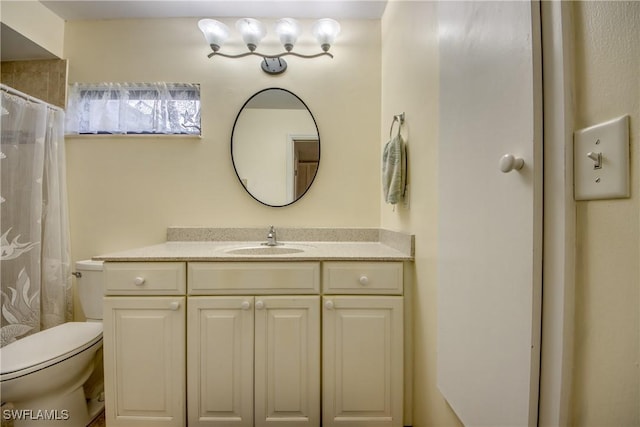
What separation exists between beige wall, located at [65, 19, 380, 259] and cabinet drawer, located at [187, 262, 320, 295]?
1.79 ft

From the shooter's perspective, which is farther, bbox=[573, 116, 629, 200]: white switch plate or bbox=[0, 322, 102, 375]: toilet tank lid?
bbox=[0, 322, 102, 375]: toilet tank lid

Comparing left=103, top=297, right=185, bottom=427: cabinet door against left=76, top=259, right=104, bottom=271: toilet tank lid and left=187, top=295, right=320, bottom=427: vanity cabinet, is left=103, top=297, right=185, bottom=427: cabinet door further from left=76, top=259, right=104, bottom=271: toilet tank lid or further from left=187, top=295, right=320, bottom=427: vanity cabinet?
left=76, top=259, right=104, bottom=271: toilet tank lid

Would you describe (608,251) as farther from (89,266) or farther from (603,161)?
(89,266)

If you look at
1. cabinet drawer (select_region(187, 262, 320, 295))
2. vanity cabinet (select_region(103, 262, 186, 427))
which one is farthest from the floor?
cabinet drawer (select_region(187, 262, 320, 295))

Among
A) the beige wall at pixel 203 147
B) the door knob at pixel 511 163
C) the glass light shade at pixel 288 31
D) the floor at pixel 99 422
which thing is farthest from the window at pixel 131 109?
the door knob at pixel 511 163

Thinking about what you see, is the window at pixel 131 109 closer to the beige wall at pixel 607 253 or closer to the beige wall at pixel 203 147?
the beige wall at pixel 203 147

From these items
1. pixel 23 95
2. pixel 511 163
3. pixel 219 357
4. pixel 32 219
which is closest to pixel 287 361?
pixel 219 357

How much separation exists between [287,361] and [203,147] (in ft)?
4.17

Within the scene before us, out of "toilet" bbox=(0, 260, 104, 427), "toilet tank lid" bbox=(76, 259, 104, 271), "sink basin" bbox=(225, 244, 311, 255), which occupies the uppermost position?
"sink basin" bbox=(225, 244, 311, 255)

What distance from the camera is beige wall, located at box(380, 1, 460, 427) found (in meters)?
0.92

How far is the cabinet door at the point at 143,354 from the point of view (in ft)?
3.51

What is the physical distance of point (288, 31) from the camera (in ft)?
4.89

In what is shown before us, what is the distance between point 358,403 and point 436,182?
3.10ft

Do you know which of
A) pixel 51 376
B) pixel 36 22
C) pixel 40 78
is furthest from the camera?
pixel 40 78
